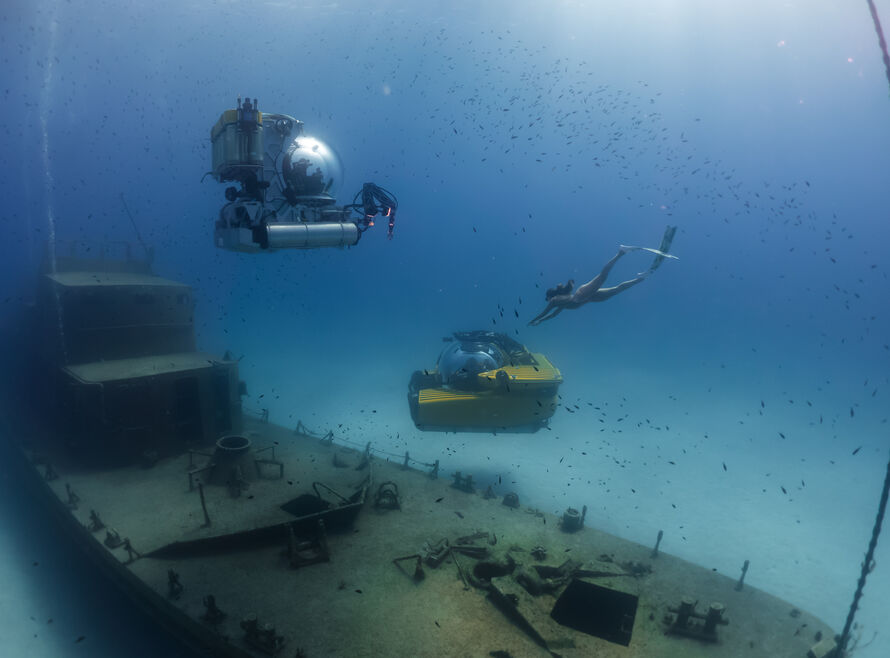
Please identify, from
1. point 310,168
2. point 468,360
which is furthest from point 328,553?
point 310,168

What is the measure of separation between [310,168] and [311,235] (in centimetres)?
176

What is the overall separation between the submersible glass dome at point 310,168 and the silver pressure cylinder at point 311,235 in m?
0.94

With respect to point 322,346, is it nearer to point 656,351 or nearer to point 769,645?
point 656,351

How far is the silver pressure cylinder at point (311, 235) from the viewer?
1048 centimetres

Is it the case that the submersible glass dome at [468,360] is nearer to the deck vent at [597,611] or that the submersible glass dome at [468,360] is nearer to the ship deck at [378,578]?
the ship deck at [378,578]

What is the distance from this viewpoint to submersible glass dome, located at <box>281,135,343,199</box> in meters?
11.0

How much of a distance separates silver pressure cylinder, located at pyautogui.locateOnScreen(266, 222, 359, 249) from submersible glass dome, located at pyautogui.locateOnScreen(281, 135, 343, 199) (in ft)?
3.08

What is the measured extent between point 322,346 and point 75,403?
6779 centimetres

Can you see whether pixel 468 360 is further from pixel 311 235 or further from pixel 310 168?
pixel 310 168

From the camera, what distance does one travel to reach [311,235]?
35.9 feet

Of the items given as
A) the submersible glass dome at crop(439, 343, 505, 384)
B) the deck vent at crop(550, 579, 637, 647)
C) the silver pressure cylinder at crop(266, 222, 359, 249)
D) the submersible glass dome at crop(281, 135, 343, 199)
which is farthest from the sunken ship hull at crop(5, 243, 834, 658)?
the submersible glass dome at crop(281, 135, 343, 199)

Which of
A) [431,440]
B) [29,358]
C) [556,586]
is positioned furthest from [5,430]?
[556,586]

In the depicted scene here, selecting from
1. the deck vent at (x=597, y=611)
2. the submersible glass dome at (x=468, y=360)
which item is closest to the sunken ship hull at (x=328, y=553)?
the deck vent at (x=597, y=611)

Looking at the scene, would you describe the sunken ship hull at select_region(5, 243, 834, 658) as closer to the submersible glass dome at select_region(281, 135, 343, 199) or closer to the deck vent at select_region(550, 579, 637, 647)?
the deck vent at select_region(550, 579, 637, 647)
